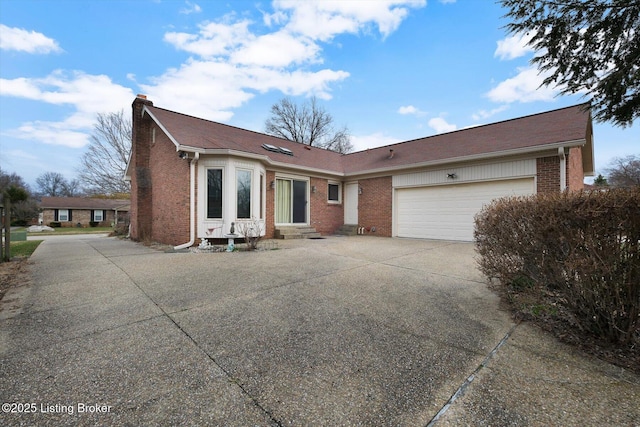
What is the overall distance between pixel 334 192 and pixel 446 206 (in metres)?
5.38

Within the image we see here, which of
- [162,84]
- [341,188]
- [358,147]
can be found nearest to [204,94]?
[162,84]

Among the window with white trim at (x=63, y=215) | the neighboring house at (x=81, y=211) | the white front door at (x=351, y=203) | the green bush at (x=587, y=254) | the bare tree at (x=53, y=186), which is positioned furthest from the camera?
the bare tree at (x=53, y=186)

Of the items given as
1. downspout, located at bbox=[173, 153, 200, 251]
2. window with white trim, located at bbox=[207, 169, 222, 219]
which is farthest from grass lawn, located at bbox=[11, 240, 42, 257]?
window with white trim, located at bbox=[207, 169, 222, 219]

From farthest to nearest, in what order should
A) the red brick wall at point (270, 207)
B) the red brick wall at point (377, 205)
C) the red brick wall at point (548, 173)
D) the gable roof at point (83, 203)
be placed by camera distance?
1. the gable roof at point (83, 203)
2. the red brick wall at point (377, 205)
3. the red brick wall at point (270, 207)
4. the red brick wall at point (548, 173)

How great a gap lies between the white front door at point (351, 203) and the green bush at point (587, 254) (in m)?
10.3

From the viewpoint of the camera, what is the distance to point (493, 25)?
439cm

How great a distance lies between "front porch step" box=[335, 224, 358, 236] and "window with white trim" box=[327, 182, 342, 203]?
54.6 inches

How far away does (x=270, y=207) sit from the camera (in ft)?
36.6

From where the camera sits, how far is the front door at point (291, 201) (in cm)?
1165

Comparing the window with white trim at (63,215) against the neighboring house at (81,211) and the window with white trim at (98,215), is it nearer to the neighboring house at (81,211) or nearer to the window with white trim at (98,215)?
the neighboring house at (81,211)

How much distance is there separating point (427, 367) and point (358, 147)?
110 ft

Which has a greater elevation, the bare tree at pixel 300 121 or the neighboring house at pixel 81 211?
the bare tree at pixel 300 121

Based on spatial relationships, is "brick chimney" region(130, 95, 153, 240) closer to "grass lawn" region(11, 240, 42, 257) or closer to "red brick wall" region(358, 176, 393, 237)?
"grass lawn" region(11, 240, 42, 257)

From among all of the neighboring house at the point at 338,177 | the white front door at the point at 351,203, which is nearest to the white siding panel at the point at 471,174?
the neighboring house at the point at 338,177
